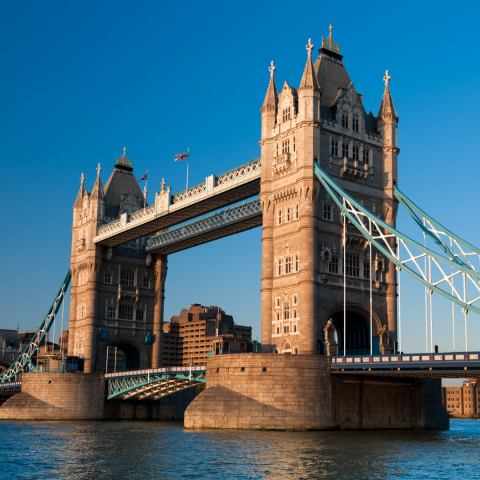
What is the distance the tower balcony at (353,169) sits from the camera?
6462 centimetres

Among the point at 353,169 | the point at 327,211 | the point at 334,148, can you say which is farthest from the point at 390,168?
the point at 327,211

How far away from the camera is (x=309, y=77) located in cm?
6462

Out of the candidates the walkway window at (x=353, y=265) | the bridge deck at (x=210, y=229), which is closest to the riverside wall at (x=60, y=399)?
the bridge deck at (x=210, y=229)

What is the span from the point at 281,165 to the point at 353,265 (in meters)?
11.1

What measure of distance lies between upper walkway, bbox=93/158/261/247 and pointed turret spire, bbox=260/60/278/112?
5.24 metres

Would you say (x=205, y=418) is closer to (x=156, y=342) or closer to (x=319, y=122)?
(x=319, y=122)

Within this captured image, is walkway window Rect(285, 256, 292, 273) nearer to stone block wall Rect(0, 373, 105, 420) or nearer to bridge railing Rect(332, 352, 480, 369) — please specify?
bridge railing Rect(332, 352, 480, 369)

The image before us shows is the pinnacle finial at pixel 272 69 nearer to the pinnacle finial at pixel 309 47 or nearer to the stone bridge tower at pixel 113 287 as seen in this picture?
the pinnacle finial at pixel 309 47

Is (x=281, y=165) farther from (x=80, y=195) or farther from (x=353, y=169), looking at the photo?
(x=80, y=195)

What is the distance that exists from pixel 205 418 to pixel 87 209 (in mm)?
47871

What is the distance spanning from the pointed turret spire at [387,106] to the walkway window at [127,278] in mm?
43057

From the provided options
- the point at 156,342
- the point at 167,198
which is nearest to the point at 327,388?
the point at 167,198

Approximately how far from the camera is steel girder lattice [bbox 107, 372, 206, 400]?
78562 mm

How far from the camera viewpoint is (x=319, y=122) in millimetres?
63969
